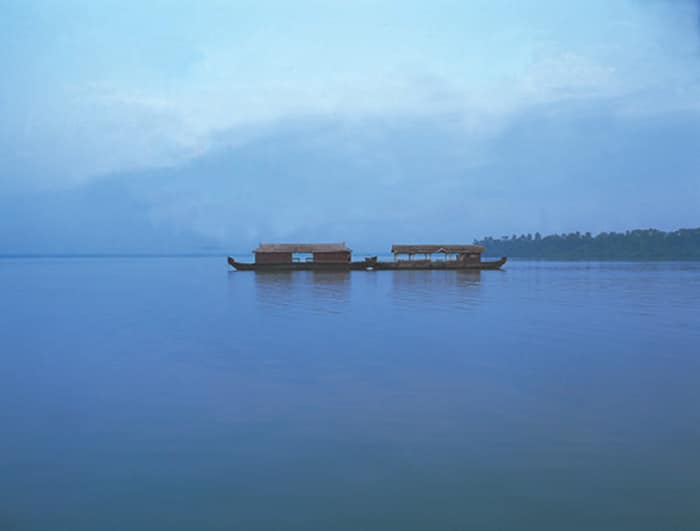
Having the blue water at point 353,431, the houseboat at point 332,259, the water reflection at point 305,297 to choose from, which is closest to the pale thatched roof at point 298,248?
the houseboat at point 332,259

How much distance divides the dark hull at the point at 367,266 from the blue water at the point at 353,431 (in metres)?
41.2

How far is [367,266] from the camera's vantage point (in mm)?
66562

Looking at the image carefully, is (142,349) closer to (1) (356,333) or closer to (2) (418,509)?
(1) (356,333)

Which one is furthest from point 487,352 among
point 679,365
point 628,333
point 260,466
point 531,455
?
point 260,466

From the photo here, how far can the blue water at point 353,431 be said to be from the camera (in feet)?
20.1

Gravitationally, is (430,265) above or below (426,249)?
below

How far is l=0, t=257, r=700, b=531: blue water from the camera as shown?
20.1ft

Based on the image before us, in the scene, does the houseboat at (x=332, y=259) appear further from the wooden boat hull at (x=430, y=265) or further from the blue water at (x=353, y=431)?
the blue water at (x=353, y=431)

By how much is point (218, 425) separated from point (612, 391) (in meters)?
7.82

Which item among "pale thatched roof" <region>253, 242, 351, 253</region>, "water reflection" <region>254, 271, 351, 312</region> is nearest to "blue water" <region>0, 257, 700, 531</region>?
"water reflection" <region>254, 271, 351, 312</region>

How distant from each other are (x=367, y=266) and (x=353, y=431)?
5791cm

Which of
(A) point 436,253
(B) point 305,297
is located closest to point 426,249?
(A) point 436,253

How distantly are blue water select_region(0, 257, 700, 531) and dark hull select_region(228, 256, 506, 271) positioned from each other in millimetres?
41185

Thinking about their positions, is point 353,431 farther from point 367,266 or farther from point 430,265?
point 367,266
